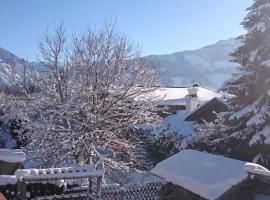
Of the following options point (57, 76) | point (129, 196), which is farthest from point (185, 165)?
point (57, 76)

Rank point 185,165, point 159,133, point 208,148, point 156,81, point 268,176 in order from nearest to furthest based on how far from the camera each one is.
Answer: point 268,176
point 185,165
point 208,148
point 156,81
point 159,133

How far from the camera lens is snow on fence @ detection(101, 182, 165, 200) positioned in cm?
1069

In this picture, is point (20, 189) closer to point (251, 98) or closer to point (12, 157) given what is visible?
point (12, 157)

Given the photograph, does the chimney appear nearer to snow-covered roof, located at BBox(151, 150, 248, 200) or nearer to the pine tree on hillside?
the pine tree on hillside

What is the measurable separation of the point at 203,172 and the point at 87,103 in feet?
28.7

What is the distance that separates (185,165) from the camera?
1084 cm

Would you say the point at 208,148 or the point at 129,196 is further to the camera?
the point at 208,148

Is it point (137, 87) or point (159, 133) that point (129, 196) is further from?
point (159, 133)

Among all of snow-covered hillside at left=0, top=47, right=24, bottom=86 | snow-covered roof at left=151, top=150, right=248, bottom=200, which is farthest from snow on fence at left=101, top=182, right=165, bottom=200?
snow-covered hillside at left=0, top=47, right=24, bottom=86

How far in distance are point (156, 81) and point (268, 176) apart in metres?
11.9

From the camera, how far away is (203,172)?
977cm

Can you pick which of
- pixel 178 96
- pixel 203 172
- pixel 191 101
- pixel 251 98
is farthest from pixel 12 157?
pixel 178 96

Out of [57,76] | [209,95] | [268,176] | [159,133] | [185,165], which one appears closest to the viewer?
[268,176]

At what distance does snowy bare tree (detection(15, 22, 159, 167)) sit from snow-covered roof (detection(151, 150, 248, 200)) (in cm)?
620
